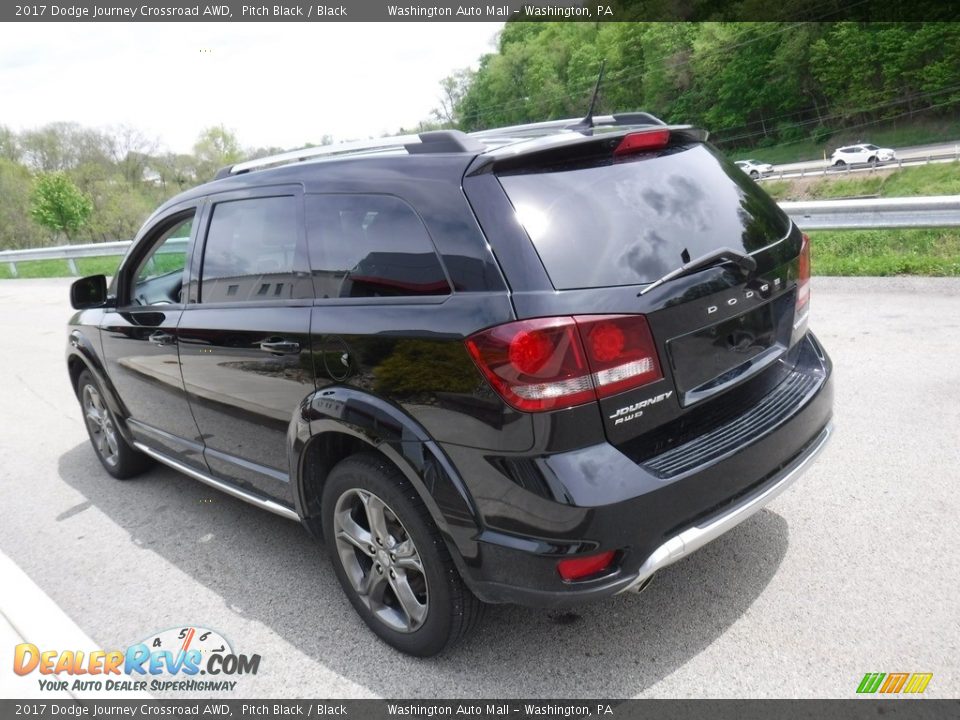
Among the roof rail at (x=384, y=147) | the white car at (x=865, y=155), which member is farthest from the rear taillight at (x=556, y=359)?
the white car at (x=865, y=155)

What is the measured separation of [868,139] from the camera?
66.7 m

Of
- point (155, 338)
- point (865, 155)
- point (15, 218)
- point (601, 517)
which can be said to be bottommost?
point (865, 155)

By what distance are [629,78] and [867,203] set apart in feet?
305

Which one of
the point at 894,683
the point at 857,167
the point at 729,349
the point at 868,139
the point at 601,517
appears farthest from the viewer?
the point at 868,139

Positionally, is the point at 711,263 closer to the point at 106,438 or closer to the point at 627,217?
the point at 627,217

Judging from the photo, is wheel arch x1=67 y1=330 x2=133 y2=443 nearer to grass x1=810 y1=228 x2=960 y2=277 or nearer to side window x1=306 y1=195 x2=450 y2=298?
side window x1=306 y1=195 x2=450 y2=298

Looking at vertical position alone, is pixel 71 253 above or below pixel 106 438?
below

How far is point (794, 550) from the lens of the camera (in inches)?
123

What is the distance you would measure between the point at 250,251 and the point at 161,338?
0.92 metres

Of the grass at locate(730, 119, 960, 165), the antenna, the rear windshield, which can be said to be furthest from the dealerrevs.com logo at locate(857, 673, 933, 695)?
the grass at locate(730, 119, 960, 165)

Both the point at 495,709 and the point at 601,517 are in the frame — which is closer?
the point at 601,517

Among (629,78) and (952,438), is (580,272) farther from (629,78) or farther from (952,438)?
(629,78)

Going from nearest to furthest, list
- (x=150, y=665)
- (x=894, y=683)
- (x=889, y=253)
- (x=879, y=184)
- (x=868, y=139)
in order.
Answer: (x=894, y=683) → (x=150, y=665) → (x=889, y=253) → (x=879, y=184) → (x=868, y=139)

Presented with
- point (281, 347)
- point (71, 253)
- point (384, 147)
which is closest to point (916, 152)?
point (71, 253)
